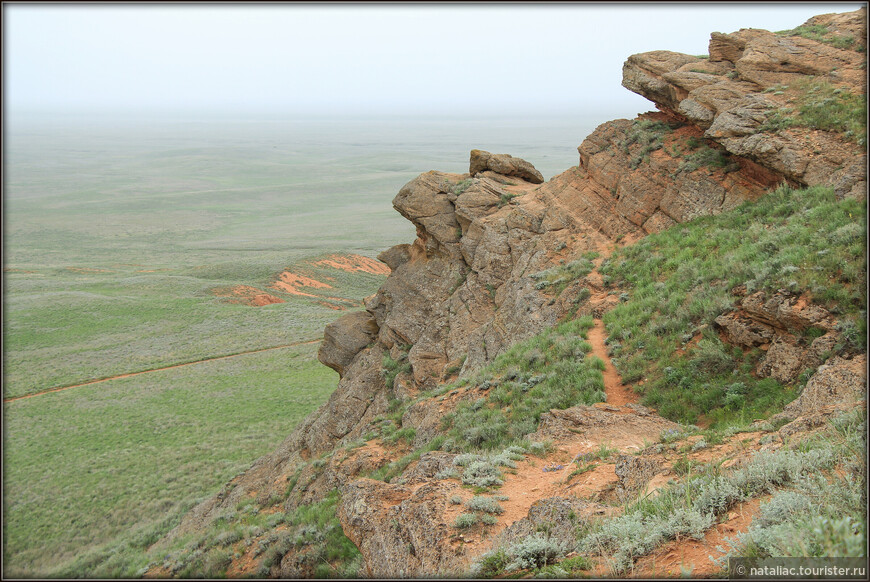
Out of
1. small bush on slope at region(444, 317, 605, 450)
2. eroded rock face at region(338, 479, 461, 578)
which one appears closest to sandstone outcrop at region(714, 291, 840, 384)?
small bush on slope at region(444, 317, 605, 450)

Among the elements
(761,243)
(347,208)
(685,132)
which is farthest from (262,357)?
(347,208)

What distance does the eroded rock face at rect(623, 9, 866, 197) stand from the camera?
41.1 ft

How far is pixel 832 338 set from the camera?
780 cm

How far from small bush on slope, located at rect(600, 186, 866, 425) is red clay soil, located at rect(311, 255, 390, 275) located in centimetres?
4573

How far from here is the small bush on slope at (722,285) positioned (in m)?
8.33

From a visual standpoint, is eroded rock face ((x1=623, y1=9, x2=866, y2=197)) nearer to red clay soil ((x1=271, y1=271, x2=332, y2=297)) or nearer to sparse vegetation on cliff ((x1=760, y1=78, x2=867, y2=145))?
sparse vegetation on cliff ((x1=760, y1=78, x2=867, y2=145))

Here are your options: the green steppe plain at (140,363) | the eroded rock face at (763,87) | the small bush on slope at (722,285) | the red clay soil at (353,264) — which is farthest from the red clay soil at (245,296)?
the small bush on slope at (722,285)

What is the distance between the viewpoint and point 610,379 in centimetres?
1032

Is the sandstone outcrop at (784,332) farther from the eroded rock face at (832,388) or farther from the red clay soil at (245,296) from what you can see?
the red clay soil at (245,296)

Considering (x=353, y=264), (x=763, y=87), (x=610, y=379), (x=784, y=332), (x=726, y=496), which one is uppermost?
(x=763, y=87)

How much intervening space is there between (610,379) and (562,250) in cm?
→ 612

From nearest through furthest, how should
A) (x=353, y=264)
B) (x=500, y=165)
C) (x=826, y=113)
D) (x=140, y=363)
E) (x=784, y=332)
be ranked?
(x=784, y=332) < (x=826, y=113) < (x=500, y=165) < (x=140, y=363) < (x=353, y=264)

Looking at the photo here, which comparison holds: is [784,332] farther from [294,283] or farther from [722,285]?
[294,283]

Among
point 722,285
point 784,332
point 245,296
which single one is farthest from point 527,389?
point 245,296
